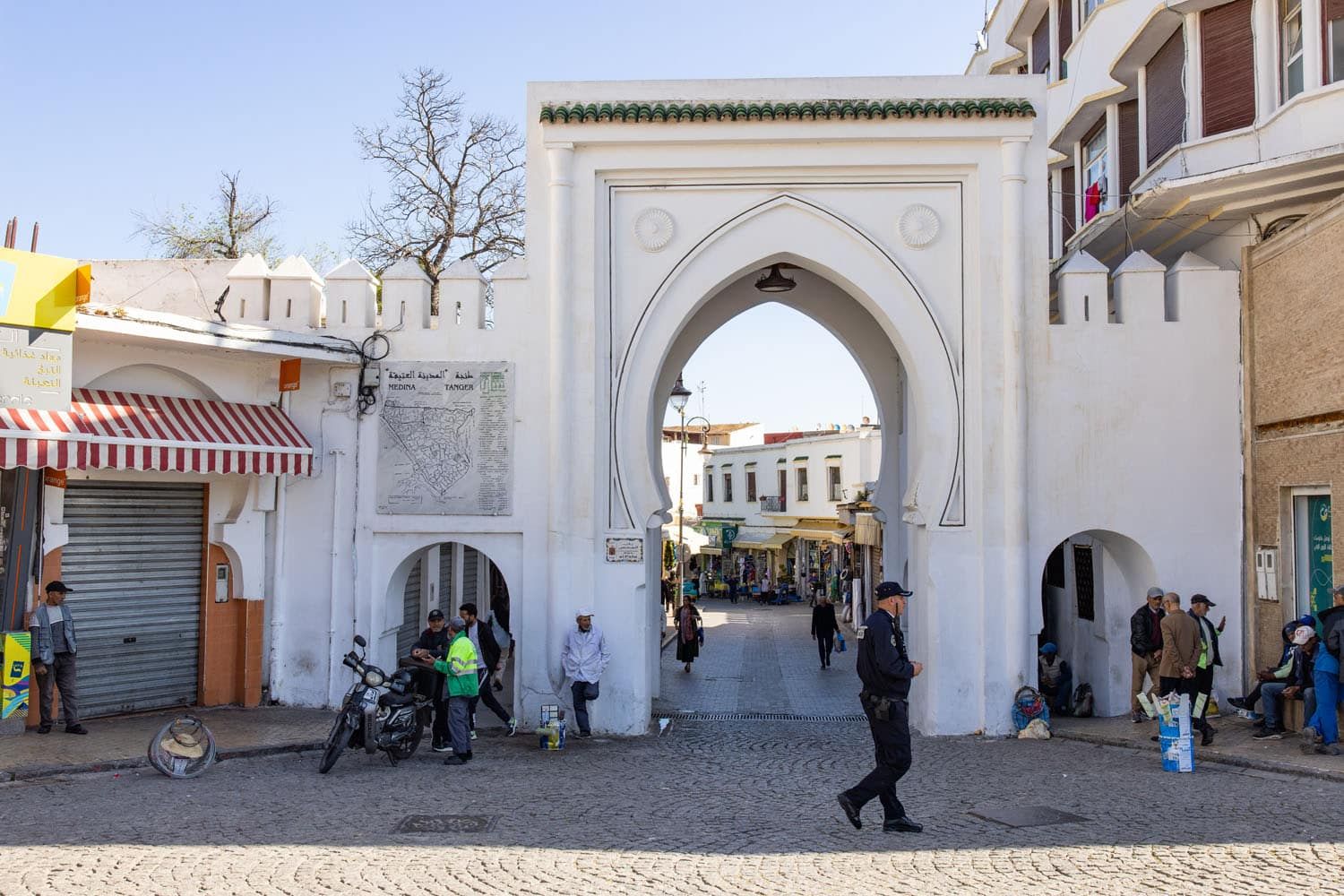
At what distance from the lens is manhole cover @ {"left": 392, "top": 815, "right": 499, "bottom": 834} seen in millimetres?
7434

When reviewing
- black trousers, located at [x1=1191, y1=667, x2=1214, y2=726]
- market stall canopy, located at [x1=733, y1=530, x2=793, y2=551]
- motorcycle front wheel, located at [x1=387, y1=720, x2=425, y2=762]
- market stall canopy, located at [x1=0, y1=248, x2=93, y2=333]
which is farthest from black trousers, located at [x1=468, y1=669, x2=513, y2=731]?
market stall canopy, located at [x1=733, y1=530, x2=793, y2=551]

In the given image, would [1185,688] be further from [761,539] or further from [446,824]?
[761,539]

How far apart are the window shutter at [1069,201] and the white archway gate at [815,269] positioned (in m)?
7.13

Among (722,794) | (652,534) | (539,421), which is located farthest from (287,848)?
(652,534)

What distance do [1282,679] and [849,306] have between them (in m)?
6.61

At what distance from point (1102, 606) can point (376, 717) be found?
801 cm

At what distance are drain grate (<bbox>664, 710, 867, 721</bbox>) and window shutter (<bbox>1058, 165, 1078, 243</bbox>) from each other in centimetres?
867

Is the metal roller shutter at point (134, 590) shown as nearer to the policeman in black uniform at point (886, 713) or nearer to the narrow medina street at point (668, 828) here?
the narrow medina street at point (668, 828)

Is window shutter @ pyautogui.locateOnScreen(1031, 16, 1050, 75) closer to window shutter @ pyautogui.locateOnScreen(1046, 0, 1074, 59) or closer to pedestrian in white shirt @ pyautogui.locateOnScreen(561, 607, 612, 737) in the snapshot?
window shutter @ pyautogui.locateOnScreen(1046, 0, 1074, 59)

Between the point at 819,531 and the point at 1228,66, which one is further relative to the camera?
the point at 819,531

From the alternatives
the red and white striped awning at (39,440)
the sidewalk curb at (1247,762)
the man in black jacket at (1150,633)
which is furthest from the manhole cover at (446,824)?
the man in black jacket at (1150,633)

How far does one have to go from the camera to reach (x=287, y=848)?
22.6 ft

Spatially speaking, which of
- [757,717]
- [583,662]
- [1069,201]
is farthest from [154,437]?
[1069,201]

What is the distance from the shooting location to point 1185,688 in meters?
10.3
